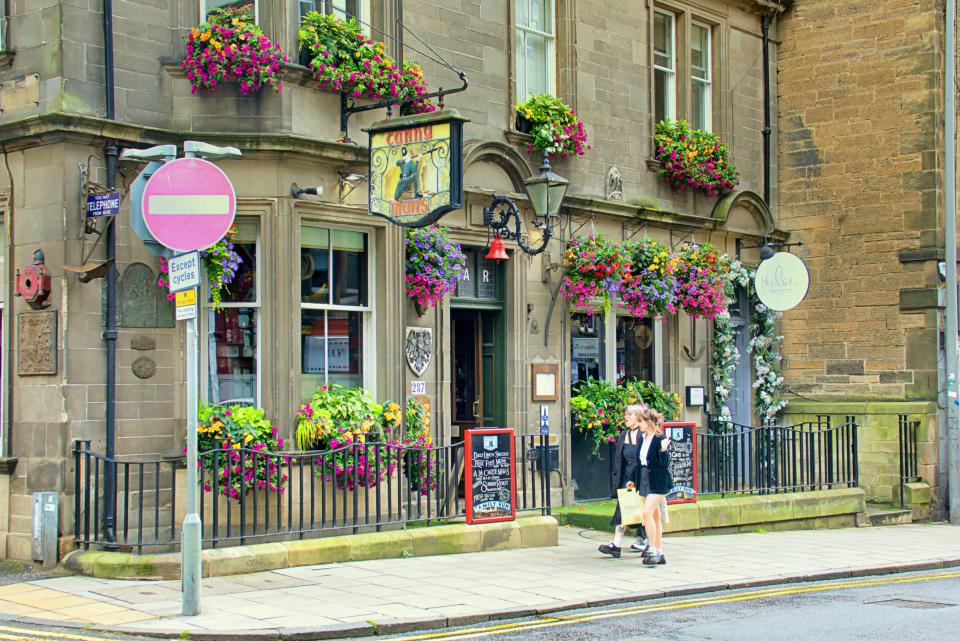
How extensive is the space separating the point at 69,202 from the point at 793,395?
1291 centimetres

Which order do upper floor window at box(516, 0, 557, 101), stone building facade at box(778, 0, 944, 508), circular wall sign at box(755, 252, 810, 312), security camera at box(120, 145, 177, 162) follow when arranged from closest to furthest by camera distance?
security camera at box(120, 145, 177, 162), upper floor window at box(516, 0, 557, 101), circular wall sign at box(755, 252, 810, 312), stone building facade at box(778, 0, 944, 508)

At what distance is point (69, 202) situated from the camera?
456 inches

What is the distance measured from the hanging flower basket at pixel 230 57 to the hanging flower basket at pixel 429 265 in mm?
2674

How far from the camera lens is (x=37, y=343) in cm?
1162

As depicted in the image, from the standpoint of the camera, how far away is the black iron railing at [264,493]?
439 inches

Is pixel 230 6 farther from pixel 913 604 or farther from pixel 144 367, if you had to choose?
pixel 913 604

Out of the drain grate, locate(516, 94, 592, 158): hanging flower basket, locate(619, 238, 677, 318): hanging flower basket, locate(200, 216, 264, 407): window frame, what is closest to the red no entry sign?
locate(200, 216, 264, 407): window frame

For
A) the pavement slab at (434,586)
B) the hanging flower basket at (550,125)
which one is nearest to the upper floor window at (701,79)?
the hanging flower basket at (550,125)

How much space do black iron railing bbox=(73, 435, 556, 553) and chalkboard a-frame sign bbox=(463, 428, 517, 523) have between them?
0.31 metres

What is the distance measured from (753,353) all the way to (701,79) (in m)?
4.50

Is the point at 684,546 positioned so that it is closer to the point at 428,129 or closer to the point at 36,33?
the point at 428,129

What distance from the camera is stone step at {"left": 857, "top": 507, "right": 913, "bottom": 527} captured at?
17609mm

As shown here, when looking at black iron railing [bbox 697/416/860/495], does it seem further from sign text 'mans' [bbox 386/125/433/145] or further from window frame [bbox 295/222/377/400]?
sign text 'mans' [bbox 386/125/433/145]

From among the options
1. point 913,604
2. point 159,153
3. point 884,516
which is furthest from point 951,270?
point 159,153
